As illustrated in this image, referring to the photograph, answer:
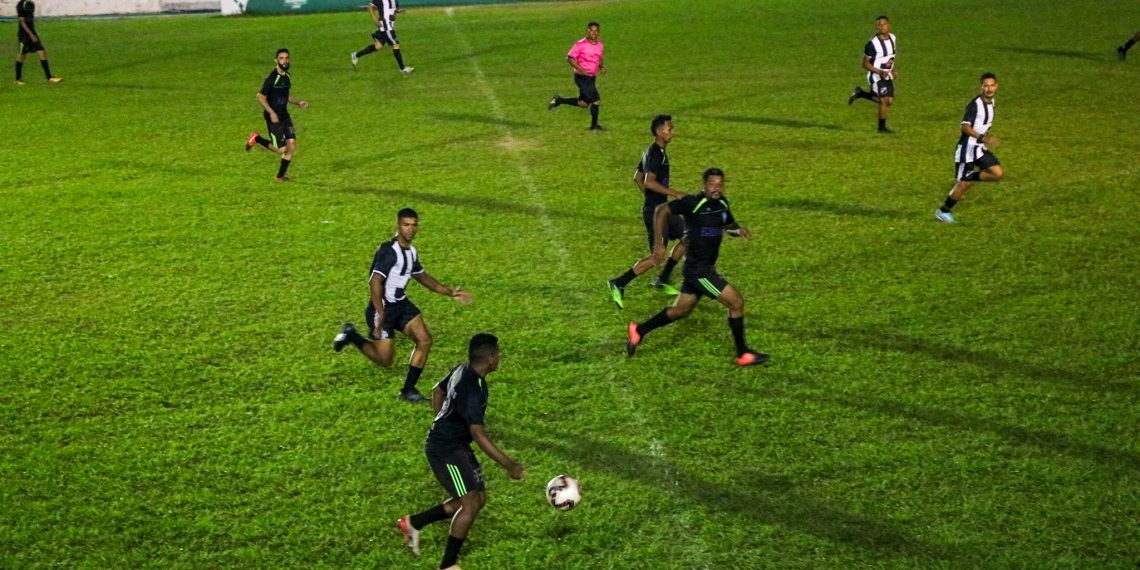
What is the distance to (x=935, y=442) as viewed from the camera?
9672 mm

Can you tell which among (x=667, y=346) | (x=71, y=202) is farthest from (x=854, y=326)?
(x=71, y=202)

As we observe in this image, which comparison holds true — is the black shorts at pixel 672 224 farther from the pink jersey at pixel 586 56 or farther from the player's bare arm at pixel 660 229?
the pink jersey at pixel 586 56

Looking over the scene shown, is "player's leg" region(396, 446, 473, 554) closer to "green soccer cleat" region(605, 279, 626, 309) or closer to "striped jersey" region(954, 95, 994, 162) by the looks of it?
"green soccer cleat" region(605, 279, 626, 309)

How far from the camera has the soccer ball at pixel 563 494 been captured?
8.10 m

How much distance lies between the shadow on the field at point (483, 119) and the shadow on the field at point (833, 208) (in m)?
6.91

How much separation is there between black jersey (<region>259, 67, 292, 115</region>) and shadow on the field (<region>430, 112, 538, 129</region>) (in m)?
5.52

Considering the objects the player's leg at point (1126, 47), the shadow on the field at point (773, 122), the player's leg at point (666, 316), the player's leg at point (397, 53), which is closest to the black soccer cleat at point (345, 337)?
the player's leg at point (666, 316)

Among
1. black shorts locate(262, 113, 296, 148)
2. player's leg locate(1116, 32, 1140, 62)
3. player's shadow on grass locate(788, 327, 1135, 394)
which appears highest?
player's leg locate(1116, 32, 1140, 62)

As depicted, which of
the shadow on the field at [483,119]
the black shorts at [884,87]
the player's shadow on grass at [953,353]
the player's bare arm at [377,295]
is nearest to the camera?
the player's bare arm at [377,295]

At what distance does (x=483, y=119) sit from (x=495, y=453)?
16.4 meters

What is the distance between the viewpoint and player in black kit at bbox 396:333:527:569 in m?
7.80

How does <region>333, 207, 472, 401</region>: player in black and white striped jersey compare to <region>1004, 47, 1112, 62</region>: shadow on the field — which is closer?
<region>333, 207, 472, 401</region>: player in black and white striped jersey

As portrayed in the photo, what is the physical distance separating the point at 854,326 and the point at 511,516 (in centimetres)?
506

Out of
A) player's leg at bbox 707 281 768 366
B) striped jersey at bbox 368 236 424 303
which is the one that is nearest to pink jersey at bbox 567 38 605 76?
player's leg at bbox 707 281 768 366
